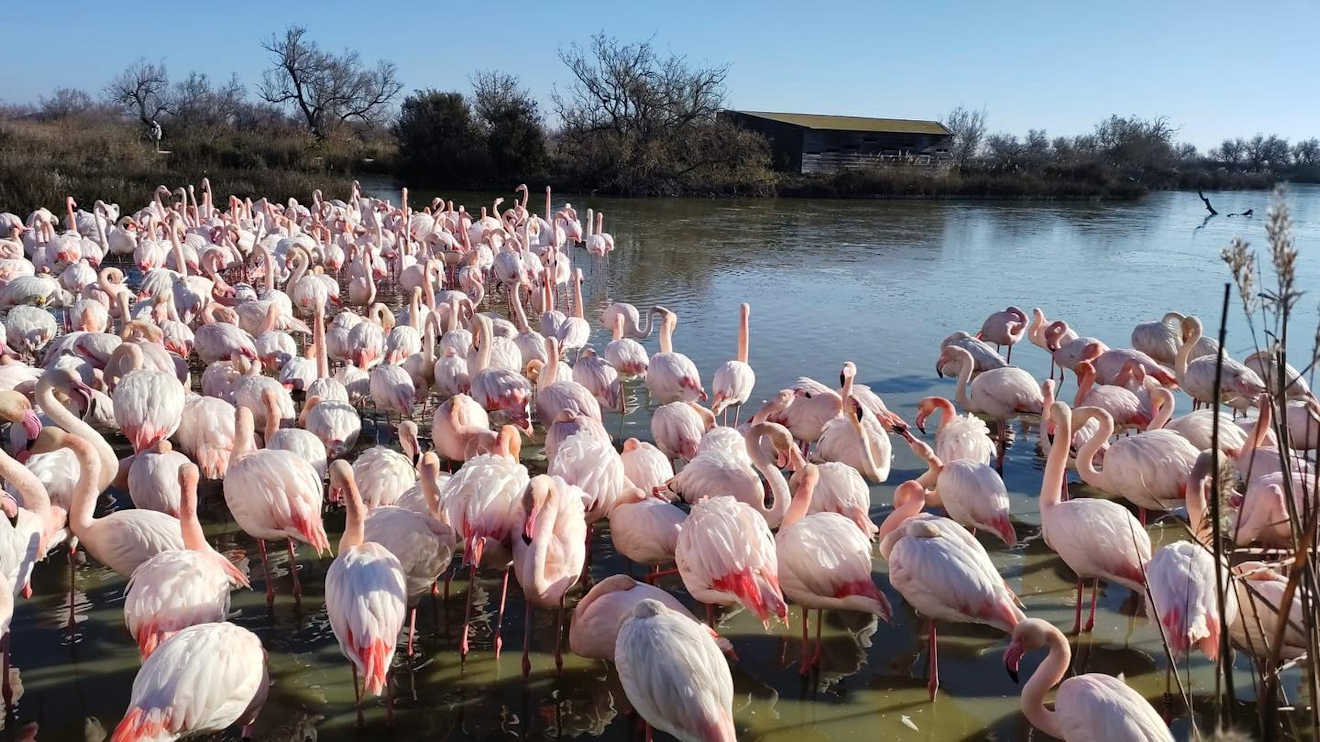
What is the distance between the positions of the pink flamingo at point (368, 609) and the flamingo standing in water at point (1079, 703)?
7.01 ft

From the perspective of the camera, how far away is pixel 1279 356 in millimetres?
1158

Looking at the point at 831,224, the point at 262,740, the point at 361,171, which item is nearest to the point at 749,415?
the point at 262,740

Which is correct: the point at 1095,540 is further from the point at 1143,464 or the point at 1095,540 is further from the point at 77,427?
the point at 77,427

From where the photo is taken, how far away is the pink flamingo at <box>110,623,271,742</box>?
9.00 ft

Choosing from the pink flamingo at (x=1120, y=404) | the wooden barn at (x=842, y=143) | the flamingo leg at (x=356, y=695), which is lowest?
the flamingo leg at (x=356, y=695)

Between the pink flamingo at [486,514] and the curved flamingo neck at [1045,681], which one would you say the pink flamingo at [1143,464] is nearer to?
the curved flamingo neck at [1045,681]

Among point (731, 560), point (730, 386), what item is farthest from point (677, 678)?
point (730, 386)

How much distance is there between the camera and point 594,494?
14.1 ft

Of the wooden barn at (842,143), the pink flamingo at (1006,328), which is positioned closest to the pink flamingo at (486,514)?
the pink flamingo at (1006,328)

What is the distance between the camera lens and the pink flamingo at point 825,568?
12.0ft

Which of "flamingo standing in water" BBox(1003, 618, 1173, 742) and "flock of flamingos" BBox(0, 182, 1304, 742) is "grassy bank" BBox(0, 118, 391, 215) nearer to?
"flock of flamingos" BBox(0, 182, 1304, 742)

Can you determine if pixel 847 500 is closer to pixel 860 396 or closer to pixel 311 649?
pixel 860 396

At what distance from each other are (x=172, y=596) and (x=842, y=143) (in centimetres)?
4228

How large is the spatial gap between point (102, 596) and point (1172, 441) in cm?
533
